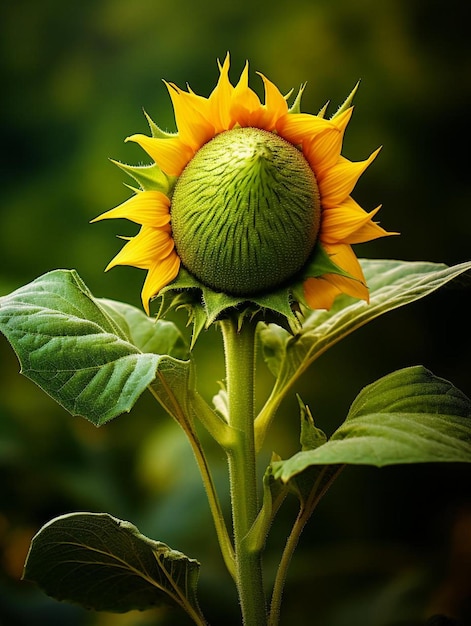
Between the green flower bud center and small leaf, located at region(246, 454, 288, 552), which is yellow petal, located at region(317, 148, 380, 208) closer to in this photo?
the green flower bud center

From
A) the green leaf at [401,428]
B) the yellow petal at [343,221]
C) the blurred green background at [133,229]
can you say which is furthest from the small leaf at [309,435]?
the blurred green background at [133,229]

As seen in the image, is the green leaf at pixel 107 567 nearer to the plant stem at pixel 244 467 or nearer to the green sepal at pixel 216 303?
the plant stem at pixel 244 467

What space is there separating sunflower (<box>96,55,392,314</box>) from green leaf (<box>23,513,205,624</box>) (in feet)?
0.54

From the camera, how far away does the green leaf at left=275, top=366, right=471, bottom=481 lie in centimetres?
43

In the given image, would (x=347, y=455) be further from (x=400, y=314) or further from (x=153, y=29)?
(x=153, y=29)

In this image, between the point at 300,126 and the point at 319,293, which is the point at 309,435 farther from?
the point at 300,126

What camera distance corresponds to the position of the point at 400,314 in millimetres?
1311

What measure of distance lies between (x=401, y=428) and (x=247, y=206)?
0.17m

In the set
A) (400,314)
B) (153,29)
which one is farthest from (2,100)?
(400,314)

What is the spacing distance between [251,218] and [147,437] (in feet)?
2.58

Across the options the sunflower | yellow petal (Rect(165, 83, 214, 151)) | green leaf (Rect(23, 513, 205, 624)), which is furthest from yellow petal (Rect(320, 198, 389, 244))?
green leaf (Rect(23, 513, 205, 624))

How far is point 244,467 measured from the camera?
0.58m

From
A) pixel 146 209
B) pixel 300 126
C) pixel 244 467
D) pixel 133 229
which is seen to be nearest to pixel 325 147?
pixel 300 126

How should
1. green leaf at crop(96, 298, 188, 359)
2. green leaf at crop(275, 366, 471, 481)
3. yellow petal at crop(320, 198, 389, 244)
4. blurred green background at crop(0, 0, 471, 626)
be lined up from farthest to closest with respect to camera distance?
blurred green background at crop(0, 0, 471, 626) < green leaf at crop(96, 298, 188, 359) < yellow petal at crop(320, 198, 389, 244) < green leaf at crop(275, 366, 471, 481)
